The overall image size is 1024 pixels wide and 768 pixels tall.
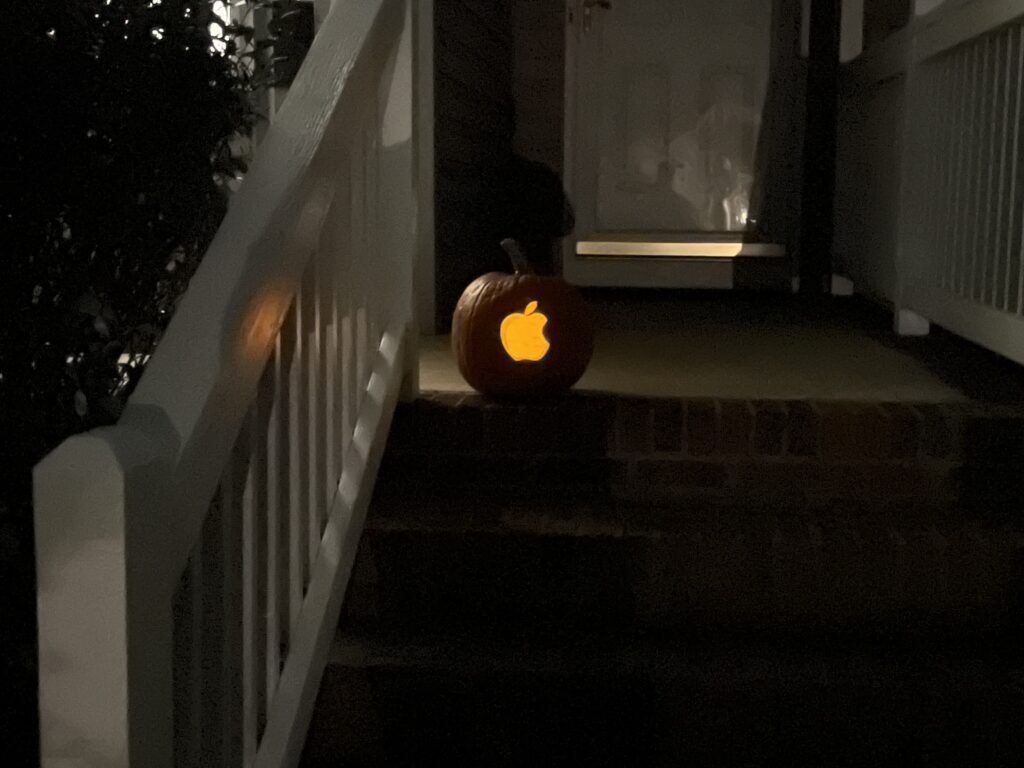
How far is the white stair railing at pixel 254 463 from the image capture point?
1.06 meters

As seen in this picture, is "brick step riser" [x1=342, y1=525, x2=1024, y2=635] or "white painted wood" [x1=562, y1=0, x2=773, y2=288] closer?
"brick step riser" [x1=342, y1=525, x2=1024, y2=635]

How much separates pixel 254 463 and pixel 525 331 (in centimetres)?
98

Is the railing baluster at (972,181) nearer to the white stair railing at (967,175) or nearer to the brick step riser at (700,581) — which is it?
the white stair railing at (967,175)

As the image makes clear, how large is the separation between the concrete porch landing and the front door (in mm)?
762

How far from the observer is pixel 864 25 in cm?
483

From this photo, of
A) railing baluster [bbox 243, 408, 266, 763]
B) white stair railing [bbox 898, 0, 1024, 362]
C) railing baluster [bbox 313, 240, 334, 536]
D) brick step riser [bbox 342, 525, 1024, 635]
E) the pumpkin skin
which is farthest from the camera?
white stair railing [bbox 898, 0, 1024, 362]

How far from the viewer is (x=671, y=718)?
5.88 feet

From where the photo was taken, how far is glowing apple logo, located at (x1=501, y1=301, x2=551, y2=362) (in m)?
2.34

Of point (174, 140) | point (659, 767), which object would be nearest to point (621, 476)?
point (659, 767)

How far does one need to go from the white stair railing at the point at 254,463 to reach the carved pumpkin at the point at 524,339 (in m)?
0.15

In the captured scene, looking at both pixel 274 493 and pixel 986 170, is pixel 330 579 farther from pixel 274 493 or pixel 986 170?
pixel 986 170

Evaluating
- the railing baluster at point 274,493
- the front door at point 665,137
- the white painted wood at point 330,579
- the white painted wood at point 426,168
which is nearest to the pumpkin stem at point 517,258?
the white painted wood at point 330,579

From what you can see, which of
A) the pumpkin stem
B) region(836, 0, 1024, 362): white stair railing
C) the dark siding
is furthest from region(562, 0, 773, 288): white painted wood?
the pumpkin stem

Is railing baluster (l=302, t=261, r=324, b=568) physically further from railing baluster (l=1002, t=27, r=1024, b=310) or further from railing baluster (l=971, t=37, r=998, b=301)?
railing baluster (l=971, t=37, r=998, b=301)
